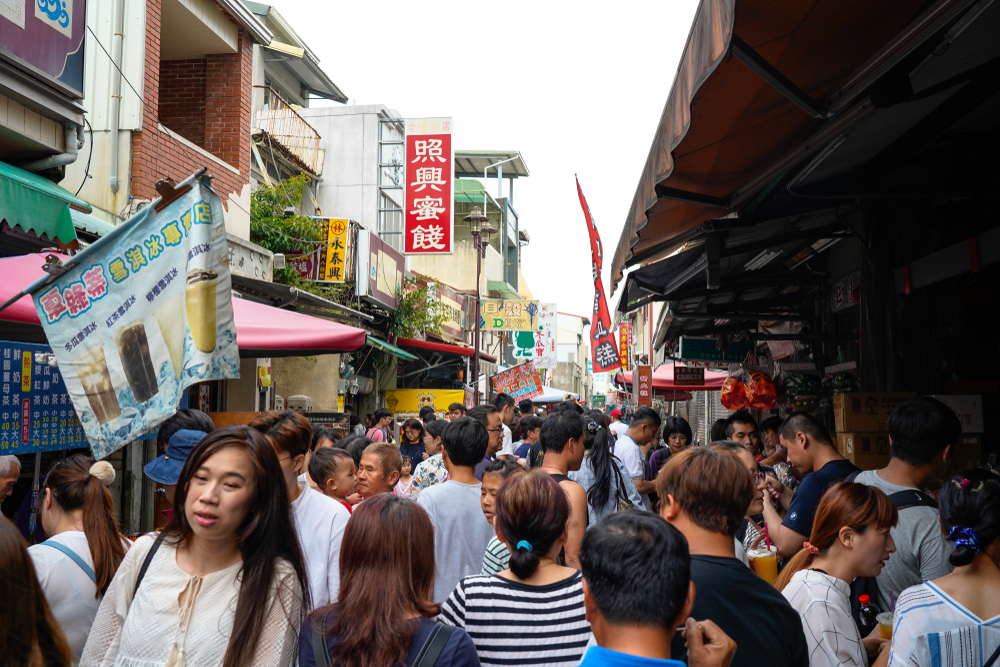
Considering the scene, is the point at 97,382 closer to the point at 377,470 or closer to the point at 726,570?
the point at 377,470

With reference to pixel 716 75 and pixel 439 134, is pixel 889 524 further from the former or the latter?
pixel 439 134

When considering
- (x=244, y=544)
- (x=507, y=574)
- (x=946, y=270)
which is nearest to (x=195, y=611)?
(x=244, y=544)

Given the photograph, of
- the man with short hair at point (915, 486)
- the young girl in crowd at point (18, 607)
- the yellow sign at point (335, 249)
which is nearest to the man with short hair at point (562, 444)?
the man with short hair at point (915, 486)

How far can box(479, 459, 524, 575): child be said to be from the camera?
3.85 m

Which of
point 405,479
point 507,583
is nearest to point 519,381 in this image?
point 405,479

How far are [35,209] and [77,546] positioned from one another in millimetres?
3127

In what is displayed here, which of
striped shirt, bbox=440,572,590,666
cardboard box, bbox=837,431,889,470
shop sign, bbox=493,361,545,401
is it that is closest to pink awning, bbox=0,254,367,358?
striped shirt, bbox=440,572,590,666

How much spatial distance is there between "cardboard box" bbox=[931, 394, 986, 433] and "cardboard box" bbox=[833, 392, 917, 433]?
0.32 m

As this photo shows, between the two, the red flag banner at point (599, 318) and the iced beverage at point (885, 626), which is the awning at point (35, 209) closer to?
the iced beverage at point (885, 626)

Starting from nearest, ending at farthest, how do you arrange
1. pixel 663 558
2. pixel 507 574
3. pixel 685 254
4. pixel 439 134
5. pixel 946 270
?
pixel 663 558 → pixel 507 574 → pixel 946 270 → pixel 685 254 → pixel 439 134

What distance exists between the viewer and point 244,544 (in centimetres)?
276

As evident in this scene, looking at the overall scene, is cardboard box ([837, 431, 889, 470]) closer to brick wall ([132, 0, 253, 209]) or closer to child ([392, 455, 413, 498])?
child ([392, 455, 413, 498])

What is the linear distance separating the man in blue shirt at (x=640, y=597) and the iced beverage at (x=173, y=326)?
250 centimetres

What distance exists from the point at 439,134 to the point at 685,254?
13407 millimetres
